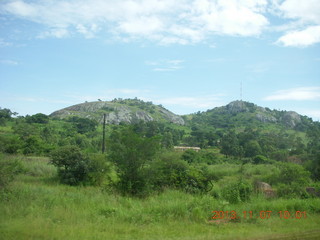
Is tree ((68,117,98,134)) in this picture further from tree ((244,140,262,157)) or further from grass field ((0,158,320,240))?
grass field ((0,158,320,240))

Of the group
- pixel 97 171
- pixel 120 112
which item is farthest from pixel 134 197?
pixel 120 112

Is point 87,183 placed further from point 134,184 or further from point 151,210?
point 151,210

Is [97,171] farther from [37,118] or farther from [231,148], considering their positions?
[37,118]

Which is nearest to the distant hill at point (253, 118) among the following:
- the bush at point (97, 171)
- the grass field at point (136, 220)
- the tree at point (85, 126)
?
the tree at point (85, 126)

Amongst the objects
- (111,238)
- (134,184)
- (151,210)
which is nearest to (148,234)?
(111,238)

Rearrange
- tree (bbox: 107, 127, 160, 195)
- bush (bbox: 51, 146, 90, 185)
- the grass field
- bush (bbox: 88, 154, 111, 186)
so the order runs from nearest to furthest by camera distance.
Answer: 1. the grass field
2. tree (bbox: 107, 127, 160, 195)
3. bush (bbox: 51, 146, 90, 185)
4. bush (bbox: 88, 154, 111, 186)

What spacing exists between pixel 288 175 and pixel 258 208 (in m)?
8.63

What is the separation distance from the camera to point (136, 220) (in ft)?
23.7
